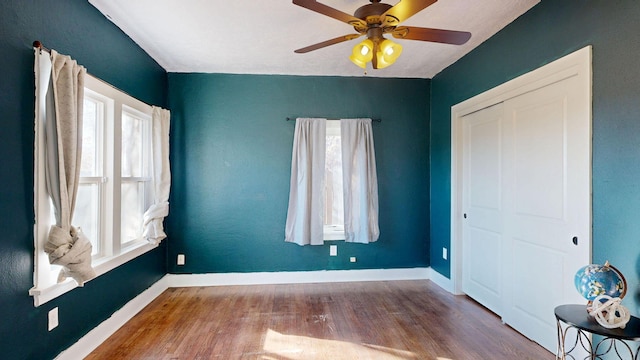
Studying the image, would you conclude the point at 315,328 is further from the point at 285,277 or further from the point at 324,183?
the point at 324,183

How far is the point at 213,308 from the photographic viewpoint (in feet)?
10.6

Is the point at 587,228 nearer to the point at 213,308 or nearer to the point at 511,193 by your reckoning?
the point at 511,193

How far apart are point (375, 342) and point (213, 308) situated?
168cm

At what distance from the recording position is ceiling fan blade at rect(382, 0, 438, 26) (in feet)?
5.45

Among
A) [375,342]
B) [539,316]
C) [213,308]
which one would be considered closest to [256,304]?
[213,308]

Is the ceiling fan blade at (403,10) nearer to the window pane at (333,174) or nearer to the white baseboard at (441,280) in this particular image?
the window pane at (333,174)

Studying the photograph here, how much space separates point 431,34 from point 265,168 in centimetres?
258

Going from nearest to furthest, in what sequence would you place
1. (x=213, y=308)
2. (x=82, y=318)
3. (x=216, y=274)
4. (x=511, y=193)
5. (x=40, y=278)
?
(x=40, y=278), (x=82, y=318), (x=511, y=193), (x=213, y=308), (x=216, y=274)

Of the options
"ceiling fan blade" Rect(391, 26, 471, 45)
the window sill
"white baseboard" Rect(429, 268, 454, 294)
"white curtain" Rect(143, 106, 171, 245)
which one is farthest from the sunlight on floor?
"ceiling fan blade" Rect(391, 26, 471, 45)

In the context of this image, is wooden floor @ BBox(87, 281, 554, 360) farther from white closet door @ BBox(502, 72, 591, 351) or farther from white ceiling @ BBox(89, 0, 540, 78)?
white ceiling @ BBox(89, 0, 540, 78)

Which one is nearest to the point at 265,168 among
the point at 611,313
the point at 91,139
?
the point at 91,139

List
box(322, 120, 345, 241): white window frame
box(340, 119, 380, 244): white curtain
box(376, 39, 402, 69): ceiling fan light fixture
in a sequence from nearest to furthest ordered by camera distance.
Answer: box(376, 39, 402, 69): ceiling fan light fixture < box(340, 119, 380, 244): white curtain < box(322, 120, 345, 241): white window frame

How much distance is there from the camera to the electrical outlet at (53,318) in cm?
202

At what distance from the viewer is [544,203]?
2.41 metres
